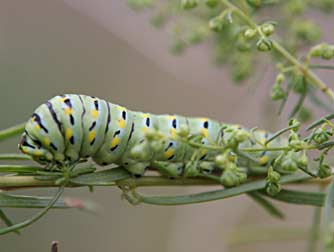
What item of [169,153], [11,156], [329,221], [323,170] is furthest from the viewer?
[169,153]

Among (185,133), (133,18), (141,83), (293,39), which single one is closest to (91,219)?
(141,83)

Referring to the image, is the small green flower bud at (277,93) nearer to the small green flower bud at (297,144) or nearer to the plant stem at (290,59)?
the plant stem at (290,59)

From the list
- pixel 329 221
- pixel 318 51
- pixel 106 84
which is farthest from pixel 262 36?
pixel 106 84

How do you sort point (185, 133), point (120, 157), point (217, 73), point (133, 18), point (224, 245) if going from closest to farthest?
point (185, 133) < point (120, 157) < point (224, 245) < point (133, 18) < point (217, 73)

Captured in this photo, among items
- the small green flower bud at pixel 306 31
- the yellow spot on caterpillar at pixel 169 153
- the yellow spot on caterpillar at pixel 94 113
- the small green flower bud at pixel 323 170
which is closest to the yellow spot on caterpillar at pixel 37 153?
the yellow spot on caterpillar at pixel 94 113

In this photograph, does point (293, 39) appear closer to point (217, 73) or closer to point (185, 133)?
point (185, 133)

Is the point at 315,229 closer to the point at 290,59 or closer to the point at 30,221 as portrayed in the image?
the point at 290,59
